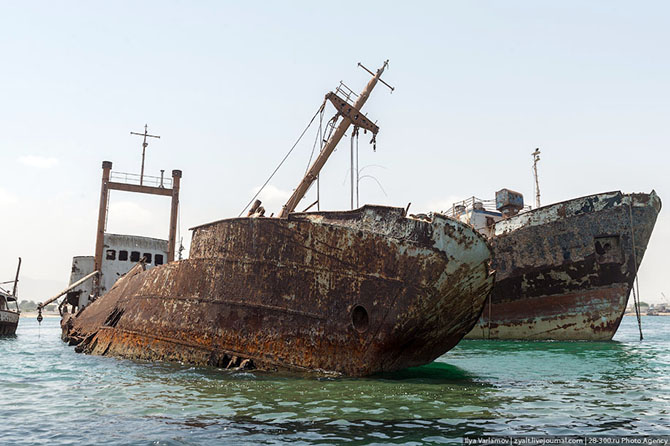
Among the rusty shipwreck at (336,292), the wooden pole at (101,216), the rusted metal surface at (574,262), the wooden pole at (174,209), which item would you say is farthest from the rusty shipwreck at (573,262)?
the wooden pole at (101,216)

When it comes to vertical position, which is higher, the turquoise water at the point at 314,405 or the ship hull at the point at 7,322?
the ship hull at the point at 7,322

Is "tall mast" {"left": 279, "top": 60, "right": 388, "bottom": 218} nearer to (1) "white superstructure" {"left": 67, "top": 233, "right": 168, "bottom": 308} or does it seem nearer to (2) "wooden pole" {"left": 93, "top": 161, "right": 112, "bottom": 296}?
(2) "wooden pole" {"left": 93, "top": 161, "right": 112, "bottom": 296}

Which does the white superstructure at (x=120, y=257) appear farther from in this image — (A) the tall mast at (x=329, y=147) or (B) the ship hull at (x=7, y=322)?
(A) the tall mast at (x=329, y=147)

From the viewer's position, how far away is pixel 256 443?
164 inches

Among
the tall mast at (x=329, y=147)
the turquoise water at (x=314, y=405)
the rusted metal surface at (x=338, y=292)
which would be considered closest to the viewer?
the turquoise water at (x=314, y=405)

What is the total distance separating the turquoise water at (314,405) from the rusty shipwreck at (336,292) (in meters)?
0.37

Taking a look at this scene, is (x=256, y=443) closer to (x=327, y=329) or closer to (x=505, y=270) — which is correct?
(x=327, y=329)

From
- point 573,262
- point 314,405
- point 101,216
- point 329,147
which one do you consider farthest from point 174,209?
point 314,405

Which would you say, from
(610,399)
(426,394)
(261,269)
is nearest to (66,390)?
(261,269)

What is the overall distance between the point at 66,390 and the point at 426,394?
4.70m

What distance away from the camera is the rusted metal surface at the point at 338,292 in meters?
7.35

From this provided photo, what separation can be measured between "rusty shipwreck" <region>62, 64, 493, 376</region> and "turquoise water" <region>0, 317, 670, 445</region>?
0.37 meters

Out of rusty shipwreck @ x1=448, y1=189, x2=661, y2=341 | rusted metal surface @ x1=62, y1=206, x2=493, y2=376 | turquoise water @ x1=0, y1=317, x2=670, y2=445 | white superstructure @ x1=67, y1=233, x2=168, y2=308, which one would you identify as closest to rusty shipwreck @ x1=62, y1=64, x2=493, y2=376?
rusted metal surface @ x1=62, y1=206, x2=493, y2=376

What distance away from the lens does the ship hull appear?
23641mm
